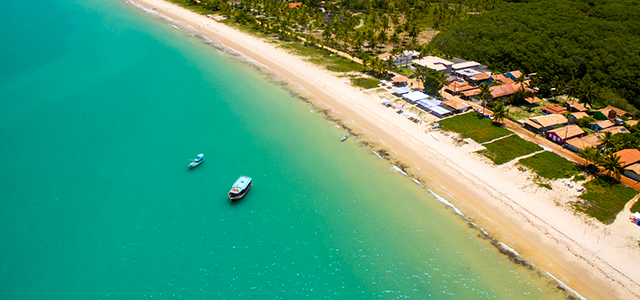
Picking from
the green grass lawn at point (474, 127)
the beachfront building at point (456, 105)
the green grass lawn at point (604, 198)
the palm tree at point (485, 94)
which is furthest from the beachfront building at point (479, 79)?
the green grass lawn at point (604, 198)

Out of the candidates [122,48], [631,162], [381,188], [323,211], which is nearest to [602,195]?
[631,162]

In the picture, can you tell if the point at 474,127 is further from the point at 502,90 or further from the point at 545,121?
the point at 502,90

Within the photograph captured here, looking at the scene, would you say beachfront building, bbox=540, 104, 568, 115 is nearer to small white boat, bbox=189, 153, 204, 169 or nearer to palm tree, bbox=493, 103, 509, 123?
palm tree, bbox=493, 103, 509, 123

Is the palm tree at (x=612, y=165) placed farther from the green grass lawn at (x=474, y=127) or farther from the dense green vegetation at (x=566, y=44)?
the dense green vegetation at (x=566, y=44)

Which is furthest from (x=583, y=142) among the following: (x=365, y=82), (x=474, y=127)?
(x=365, y=82)

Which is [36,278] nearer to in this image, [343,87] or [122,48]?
[343,87]

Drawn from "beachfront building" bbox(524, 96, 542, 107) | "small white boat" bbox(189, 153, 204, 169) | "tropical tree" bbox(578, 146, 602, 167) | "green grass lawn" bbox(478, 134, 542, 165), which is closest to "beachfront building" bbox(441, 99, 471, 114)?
"green grass lawn" bbox(478, 134, 542, 165)
